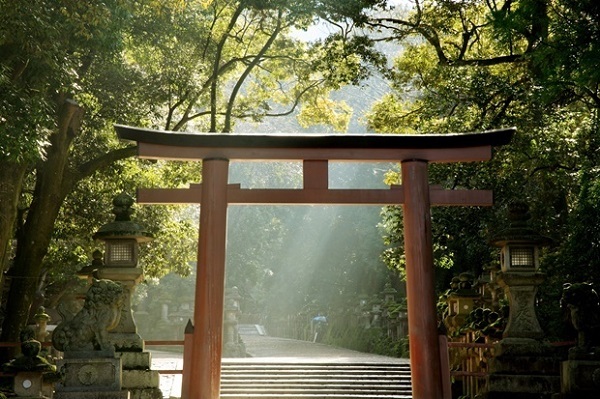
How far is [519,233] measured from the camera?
12.3m

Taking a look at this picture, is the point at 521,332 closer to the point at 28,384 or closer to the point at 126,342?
the point at 126,342

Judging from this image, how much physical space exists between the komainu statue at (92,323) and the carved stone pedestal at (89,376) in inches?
4.7

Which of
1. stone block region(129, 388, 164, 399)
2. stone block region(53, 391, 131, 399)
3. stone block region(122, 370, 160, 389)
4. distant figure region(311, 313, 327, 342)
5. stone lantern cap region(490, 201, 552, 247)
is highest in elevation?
stone lantern cap region(490, 201, 552, 247)

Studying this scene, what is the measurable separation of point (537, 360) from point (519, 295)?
1.03 metres

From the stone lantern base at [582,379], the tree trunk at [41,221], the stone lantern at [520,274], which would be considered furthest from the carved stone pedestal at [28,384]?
the stone lantern base at [582,379]

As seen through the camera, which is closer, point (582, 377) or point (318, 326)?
point (582, 377)

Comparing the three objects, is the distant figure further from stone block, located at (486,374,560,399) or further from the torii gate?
the torii gate

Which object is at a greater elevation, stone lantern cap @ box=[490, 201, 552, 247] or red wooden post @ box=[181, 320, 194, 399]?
stone lantern cap @ box=[490, 201, 552, 247]

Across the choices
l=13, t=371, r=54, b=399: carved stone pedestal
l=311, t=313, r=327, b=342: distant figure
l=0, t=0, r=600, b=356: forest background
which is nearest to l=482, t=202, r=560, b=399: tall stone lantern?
l=0, t=0, r=600, b=356: forest background

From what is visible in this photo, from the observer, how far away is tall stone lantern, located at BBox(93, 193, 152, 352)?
41.4 feet

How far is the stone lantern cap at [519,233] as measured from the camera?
1229 centimetres

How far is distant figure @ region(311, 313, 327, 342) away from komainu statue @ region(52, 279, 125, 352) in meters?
26.0

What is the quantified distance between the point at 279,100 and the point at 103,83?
7579 millimetres

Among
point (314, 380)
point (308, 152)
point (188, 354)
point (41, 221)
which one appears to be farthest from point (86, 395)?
point (314, 380)
